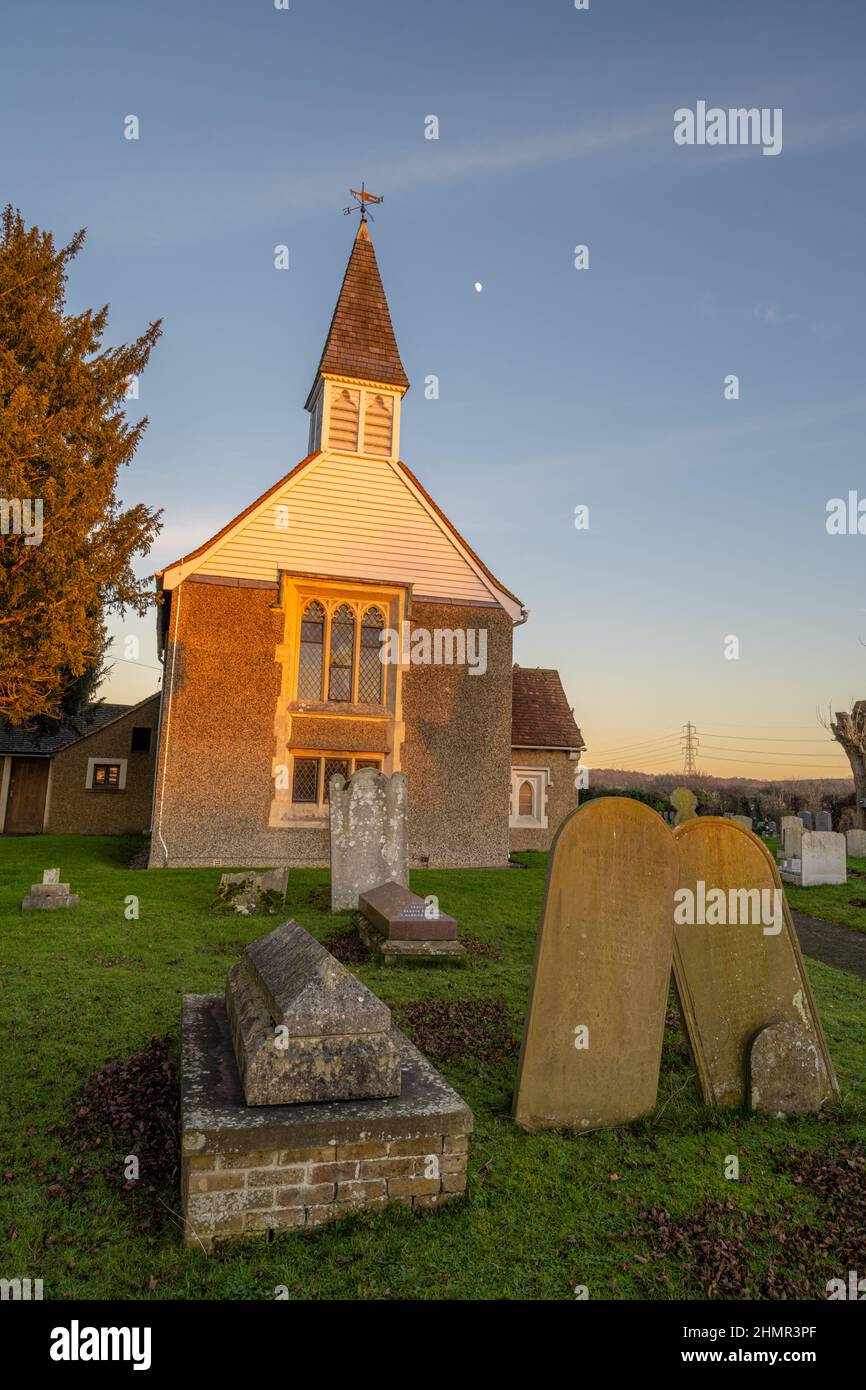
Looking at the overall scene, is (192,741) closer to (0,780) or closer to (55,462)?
(55,462)

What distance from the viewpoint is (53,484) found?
518 inches

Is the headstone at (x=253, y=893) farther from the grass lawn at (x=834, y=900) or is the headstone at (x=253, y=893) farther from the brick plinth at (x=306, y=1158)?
the grass lawn at (x=834, y=900)

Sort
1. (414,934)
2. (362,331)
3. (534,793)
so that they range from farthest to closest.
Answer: (534,793)
(362,331)
(414,934)

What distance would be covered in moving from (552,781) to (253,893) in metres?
12.2

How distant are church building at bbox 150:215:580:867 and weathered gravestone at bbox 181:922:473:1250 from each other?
39.2 feet

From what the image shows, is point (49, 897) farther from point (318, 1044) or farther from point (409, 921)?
point (318, 1044)

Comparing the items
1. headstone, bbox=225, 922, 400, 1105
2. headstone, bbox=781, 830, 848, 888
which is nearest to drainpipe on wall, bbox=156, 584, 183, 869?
headstone, bbox=225, 922, 400, 1105

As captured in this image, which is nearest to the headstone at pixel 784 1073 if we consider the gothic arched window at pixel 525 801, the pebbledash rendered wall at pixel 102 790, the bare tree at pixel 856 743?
the gothic arched window at pixel 525 801

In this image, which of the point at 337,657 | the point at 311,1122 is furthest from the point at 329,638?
the point at 311,1122

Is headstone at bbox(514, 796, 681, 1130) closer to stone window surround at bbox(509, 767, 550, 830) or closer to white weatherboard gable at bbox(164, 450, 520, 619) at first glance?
white weatherboard gable at bbox(164, 450, 520, 619)

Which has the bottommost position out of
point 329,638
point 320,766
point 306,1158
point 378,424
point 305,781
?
point 306,1158

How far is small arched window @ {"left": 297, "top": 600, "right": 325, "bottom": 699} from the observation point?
16828 millimetres

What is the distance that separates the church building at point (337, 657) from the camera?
15.9 m

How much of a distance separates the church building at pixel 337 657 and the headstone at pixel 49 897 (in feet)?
13.6
